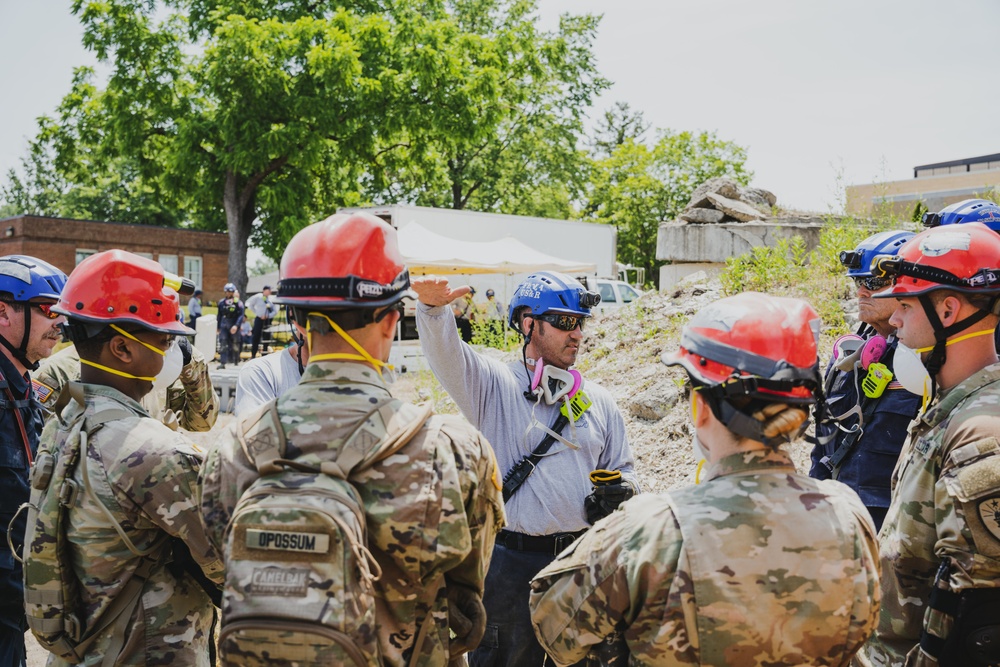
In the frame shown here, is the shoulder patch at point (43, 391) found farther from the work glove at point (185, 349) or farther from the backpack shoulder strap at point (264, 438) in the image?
the backpack shoulder strap at point (264, 438)

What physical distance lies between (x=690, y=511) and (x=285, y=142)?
23045mm

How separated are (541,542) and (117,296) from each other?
2126 mm

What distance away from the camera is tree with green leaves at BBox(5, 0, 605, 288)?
23047 millimetres

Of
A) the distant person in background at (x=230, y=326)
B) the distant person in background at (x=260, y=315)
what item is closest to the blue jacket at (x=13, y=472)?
the distant person in background at (x=230, y=326)

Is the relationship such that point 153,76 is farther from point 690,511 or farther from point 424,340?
point 690,511

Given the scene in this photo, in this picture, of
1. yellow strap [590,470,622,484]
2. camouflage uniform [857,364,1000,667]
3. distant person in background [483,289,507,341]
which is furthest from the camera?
distant person in background [483,289,507,341]

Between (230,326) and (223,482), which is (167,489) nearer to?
(223,482)

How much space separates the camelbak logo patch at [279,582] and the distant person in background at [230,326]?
1925 centimetres

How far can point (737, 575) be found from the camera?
202cm

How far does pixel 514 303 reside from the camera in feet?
13.5

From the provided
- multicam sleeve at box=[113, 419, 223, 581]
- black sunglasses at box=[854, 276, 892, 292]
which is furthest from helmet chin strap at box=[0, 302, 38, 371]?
black sunglasses at box=[854, 276, 892, 292]

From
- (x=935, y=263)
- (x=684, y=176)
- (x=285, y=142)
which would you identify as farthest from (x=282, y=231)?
(x=935, y=263)

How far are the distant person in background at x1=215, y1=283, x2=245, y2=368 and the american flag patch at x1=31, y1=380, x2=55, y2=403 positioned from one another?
16141mm

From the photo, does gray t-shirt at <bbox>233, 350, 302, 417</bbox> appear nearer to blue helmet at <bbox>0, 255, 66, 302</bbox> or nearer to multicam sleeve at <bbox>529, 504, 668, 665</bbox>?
blue helmet at <bbox>0, 255, 66, 302</bbox>
